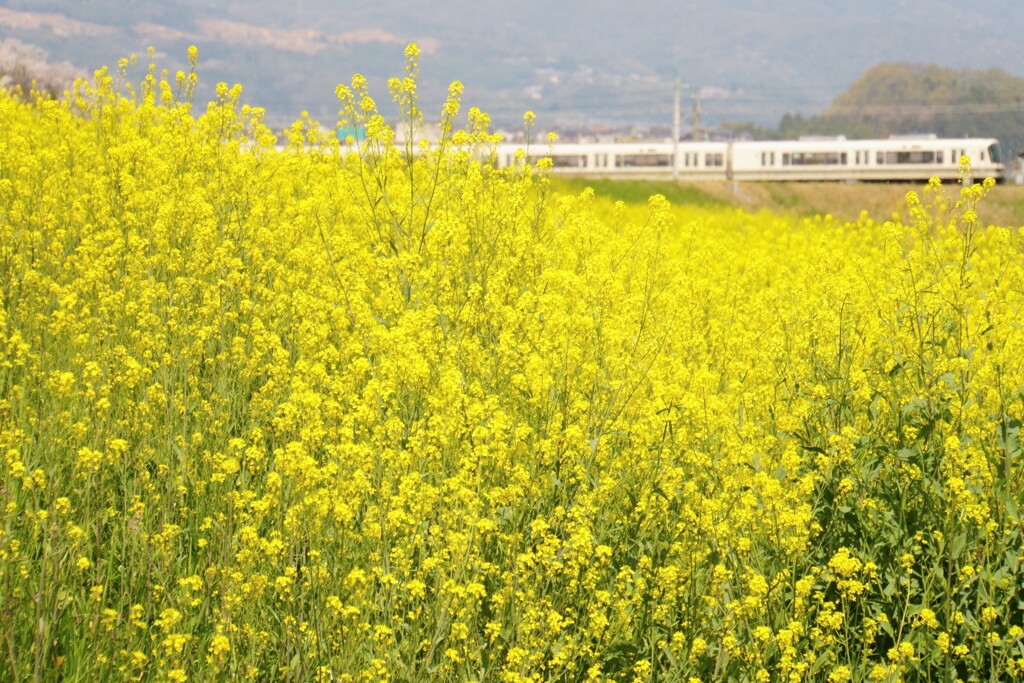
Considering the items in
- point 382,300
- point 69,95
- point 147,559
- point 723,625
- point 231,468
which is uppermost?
point 69,95

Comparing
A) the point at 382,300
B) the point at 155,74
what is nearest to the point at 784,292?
the point at 382,300

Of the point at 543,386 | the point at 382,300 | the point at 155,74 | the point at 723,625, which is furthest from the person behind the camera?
the point at 155,74

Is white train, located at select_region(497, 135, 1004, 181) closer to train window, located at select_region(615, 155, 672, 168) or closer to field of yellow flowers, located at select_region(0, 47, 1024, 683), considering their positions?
train window, located at select_region(615, 155, 672, 168)

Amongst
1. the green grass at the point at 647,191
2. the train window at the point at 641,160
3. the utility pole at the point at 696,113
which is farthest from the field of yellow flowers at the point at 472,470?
the utility pole at the point at 696,113

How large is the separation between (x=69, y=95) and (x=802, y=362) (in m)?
8.93

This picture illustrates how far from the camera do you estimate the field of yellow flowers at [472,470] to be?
10.4ft

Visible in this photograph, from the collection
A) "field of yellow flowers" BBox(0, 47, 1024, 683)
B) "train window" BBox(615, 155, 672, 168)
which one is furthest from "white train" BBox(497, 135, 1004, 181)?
"field of yellow flowers" BBox(0, 47, 1024, 683)

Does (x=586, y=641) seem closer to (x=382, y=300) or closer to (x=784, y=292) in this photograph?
(x=382, y=300)

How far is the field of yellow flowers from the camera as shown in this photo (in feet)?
10.4

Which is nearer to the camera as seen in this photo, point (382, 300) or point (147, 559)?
point (147, 559)

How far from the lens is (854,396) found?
4.77 metres

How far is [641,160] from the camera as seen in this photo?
46.8m

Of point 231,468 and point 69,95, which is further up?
point 69,95

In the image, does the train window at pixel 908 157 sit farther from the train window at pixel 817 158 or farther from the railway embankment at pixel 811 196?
the railway embankment at pixel 811 196
